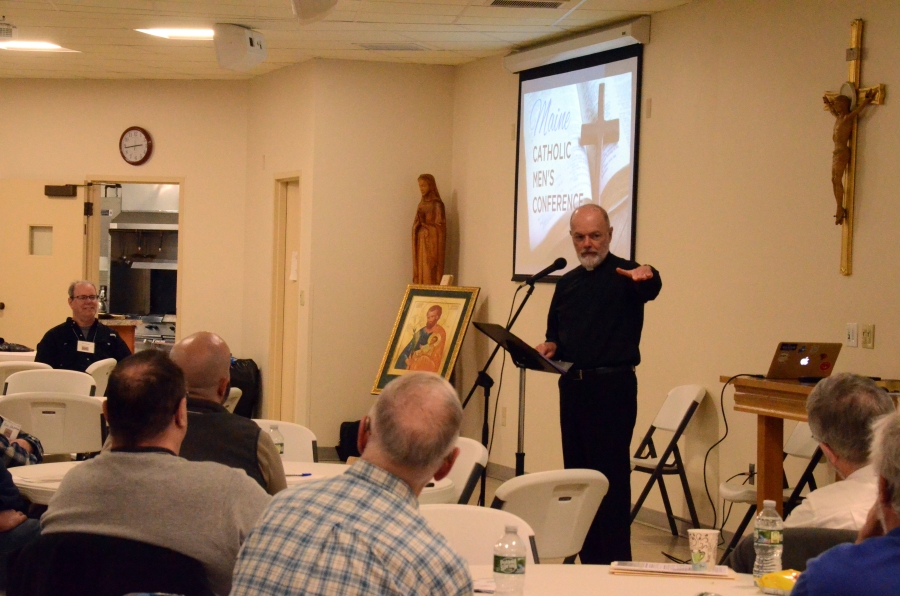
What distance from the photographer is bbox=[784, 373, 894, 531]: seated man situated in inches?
96.7

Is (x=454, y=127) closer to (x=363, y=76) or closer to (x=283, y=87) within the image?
(x=363, y=76)

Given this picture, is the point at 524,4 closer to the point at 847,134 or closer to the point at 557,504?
the point at 847,134

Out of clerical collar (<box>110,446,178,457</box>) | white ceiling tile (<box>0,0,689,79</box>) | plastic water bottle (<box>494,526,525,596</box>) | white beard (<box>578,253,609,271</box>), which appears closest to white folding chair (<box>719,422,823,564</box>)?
white beard (<box>578,253,609,271</box>)

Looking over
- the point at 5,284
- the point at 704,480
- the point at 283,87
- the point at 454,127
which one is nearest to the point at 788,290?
the point at 704,480

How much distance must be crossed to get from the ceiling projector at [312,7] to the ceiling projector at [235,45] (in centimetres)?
189

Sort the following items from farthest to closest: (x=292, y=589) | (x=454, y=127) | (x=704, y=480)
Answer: (x=454, y=127), (x=704, y=480), (x=292, y=589)

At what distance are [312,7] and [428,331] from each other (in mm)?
3214

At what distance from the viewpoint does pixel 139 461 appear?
7.64ft

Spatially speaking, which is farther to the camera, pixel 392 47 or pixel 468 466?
pixel 392 47

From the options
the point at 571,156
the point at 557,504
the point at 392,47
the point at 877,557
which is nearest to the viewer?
the point at 877,557

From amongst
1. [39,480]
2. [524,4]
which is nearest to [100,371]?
[39,480]

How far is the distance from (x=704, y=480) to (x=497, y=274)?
263cm

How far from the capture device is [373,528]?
1.71 metres

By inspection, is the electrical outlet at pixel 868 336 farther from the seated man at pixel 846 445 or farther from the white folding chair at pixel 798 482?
the seated man at pixel 846 445
